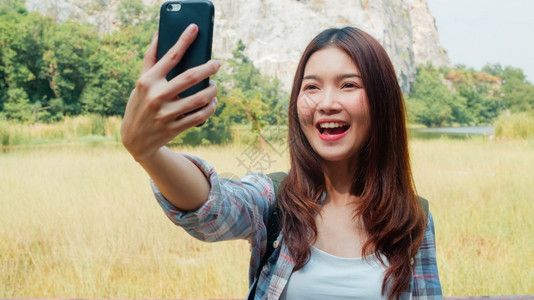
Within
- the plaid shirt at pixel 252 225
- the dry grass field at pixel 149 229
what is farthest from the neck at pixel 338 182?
the dry grass field at pixel 149 229

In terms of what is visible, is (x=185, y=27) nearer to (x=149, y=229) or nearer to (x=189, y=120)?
(x=189, y=120)

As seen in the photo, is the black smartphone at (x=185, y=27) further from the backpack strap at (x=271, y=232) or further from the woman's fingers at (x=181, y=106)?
the backpack strap at (x=271, y=232)

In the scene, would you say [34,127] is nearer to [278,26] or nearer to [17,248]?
[17,248]

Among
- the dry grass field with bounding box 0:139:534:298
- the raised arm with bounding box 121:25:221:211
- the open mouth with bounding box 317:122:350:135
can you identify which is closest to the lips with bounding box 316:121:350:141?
the open mouth with bounding box 317:122:350:135

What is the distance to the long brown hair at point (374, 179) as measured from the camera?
0.56 m

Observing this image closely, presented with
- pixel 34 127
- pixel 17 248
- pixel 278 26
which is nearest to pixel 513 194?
pixel 278 26

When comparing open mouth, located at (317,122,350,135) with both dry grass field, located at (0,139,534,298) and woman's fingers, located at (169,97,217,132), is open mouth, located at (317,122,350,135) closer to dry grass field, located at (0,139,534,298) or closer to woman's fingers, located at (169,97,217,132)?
woman's fingers, located at (169,97,217,132)

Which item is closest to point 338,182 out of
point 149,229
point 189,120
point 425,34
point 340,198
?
Result: point 340,198

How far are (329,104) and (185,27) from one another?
0.26m

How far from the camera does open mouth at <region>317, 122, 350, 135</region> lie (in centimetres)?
56

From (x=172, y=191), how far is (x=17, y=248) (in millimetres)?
1585

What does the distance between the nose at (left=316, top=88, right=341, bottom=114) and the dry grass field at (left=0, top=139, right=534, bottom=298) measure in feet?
3.65

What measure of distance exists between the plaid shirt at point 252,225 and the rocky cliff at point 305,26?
1831 millimetres

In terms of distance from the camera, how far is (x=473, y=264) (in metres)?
1.56
